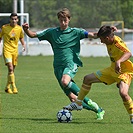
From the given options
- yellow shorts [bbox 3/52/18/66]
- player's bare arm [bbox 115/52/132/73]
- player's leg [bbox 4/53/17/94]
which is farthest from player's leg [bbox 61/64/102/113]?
yellow shorts [bbox 3/52/18/66]

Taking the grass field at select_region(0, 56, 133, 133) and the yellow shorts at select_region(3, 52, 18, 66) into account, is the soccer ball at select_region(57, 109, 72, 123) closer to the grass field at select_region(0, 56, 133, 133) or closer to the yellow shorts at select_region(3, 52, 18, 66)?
the grass field at select_region(0, 56, 133, 133)

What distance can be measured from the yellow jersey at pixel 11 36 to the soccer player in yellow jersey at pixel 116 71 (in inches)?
231

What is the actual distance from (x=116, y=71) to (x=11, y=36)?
6.83 m

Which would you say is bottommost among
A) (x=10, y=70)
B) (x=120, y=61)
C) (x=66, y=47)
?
(x=10, y=70)

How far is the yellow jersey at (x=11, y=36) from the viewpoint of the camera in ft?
49.9

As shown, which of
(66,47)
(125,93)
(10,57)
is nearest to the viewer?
(125,93)

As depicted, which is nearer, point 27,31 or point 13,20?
point 27,31

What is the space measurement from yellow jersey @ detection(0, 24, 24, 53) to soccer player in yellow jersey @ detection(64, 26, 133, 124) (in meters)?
5.86

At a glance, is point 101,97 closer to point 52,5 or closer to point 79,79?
point 79,79

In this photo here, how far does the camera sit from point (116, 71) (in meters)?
8.87

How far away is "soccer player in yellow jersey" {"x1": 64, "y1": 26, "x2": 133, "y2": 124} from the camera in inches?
359

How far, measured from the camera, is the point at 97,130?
8.71 m

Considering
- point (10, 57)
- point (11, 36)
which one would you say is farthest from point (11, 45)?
point (10, 57)

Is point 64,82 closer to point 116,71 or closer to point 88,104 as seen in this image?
point 88,104
